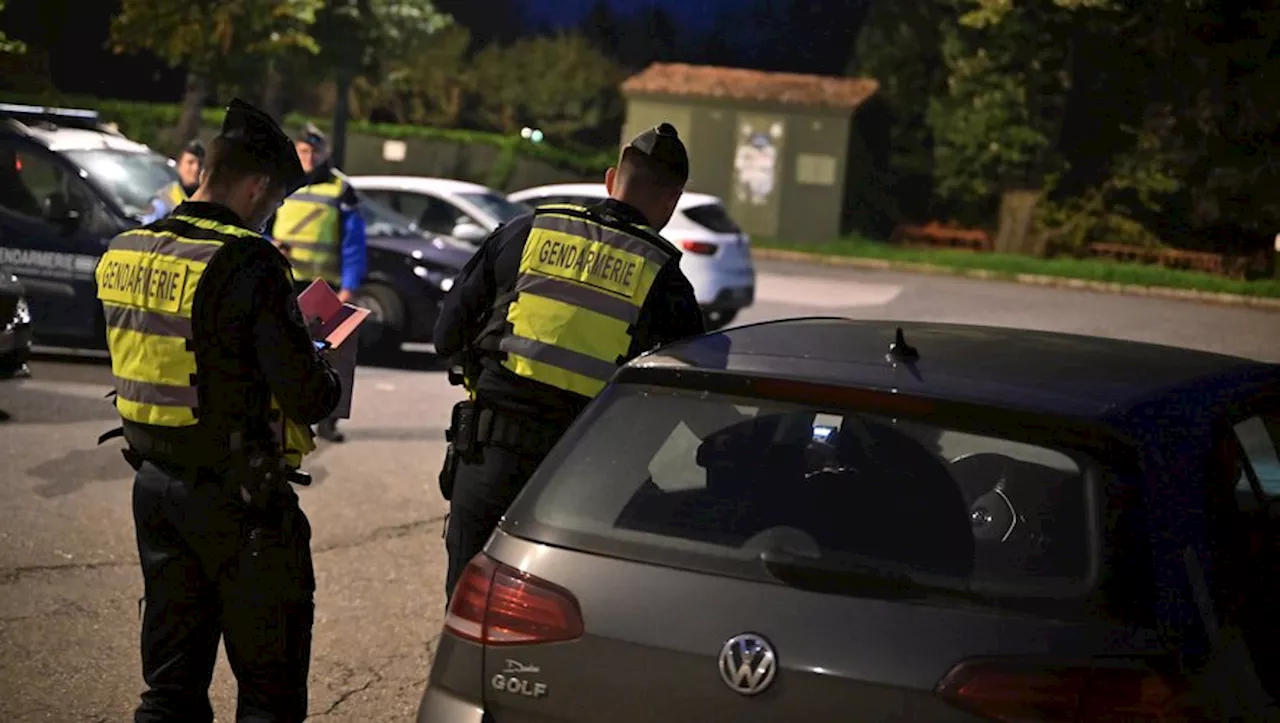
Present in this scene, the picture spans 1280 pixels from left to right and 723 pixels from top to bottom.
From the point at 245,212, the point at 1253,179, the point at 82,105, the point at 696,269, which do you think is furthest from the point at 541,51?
the point at 245,212

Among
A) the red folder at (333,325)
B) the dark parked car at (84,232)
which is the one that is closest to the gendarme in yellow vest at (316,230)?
the dark parked car at (84,232)

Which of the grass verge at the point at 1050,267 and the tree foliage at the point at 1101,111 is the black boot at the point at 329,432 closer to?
the grass verge at the point at 1050,267

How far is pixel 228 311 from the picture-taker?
4.07 metres

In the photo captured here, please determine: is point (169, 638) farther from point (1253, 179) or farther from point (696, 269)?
point (1253, 179)

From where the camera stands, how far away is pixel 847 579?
3.23 metres

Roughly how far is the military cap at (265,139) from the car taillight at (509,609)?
45.1 inches

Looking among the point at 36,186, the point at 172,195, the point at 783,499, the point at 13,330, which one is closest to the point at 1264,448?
the point at 783,499

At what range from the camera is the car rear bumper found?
3504 millimetres

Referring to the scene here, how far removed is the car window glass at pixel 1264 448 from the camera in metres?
4.02

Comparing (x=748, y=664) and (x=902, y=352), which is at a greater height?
(x=902, y=352)

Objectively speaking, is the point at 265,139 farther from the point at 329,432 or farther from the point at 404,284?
the point at 404,284

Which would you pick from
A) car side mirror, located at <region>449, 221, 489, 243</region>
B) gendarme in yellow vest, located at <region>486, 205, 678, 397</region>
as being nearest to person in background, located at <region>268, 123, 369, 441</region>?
car side mirror, located at <region>449, 221, 489, 243</region>

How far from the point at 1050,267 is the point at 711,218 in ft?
50.6

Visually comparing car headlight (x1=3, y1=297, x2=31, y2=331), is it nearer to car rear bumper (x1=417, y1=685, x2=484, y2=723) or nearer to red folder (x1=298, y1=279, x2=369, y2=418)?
red folder (x1=298, y1=279, x2=369, y2=418)
